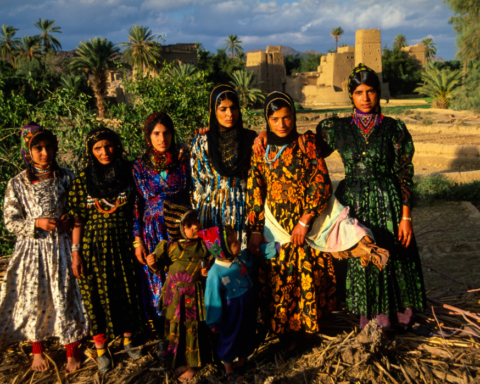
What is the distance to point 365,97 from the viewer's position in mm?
2449

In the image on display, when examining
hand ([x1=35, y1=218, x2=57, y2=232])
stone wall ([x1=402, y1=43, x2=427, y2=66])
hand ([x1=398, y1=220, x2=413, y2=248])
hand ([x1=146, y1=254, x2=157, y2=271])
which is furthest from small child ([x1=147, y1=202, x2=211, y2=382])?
stone wall ([x1=402, y1=43, x2=427, y2=66])

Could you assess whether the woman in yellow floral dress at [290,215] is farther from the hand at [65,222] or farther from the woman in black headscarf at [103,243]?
the hand at [65,222]

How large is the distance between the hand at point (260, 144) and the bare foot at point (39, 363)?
197cm

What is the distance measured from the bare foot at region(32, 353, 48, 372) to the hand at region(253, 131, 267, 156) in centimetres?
197

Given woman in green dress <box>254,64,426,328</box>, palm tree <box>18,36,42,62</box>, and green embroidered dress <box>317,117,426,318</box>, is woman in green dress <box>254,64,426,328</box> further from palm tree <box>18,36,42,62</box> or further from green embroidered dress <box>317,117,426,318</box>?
palm tree <box>18,36,42,62</box>

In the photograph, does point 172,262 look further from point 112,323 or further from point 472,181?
point 472,181

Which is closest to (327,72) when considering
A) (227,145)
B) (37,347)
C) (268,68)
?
(268,68)

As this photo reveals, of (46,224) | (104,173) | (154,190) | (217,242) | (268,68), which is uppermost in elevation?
(268,68)

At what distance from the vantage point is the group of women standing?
2412 millimetres

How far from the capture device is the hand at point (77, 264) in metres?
2.58

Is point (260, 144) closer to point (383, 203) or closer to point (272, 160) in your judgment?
point (272, 160)

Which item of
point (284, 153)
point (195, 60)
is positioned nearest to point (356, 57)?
point (195, 60)

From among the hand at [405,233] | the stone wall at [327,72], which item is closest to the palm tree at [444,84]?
the stone wall at [327,72]

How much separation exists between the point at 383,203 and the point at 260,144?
2.74 feet
